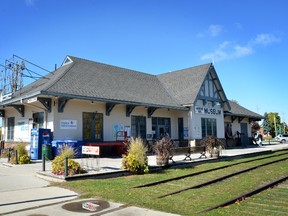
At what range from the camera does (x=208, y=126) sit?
A: 2723cm

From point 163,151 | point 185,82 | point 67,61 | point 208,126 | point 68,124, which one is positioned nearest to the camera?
point 163,151

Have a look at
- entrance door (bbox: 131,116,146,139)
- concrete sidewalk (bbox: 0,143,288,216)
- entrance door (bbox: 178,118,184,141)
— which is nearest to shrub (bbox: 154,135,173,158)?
concrete sidewalk (bbox: 0,143,288,216)

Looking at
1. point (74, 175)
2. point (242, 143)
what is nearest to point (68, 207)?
point (74, 175)

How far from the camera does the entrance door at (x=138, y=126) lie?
21.9 meters

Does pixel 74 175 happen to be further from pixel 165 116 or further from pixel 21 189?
pixel 165 116

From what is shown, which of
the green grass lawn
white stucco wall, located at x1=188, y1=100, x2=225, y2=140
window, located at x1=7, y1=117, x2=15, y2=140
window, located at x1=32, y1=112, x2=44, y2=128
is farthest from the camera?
white stucco wall, located at x1=188, y1=100, x2=225, y2=140

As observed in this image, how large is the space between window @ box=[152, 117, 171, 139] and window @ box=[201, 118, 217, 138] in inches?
141

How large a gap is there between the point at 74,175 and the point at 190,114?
662 inches

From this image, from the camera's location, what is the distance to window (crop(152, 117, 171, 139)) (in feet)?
78.5

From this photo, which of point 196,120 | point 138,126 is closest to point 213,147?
point 138,126

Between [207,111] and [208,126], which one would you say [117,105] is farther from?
[208,126]

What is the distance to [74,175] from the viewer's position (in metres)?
9.73

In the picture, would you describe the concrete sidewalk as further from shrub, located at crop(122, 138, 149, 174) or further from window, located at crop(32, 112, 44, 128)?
window, located at crop(32, 112, 44, 128)

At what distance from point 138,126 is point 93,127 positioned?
4431 mm
